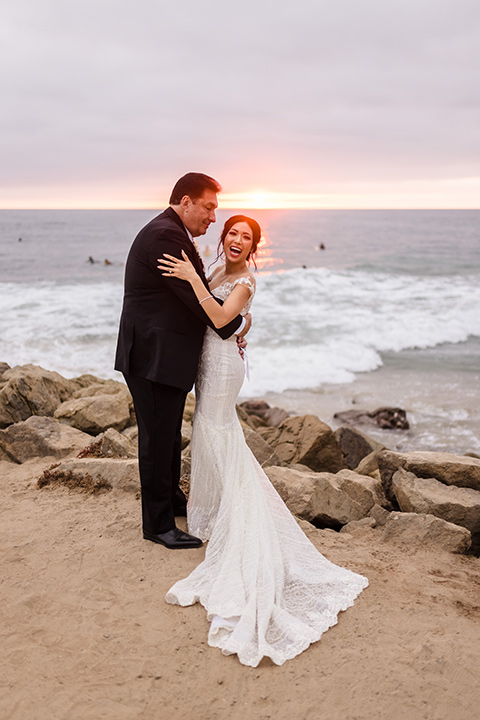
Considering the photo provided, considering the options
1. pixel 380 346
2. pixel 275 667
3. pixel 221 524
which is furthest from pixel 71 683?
pixel 380 346

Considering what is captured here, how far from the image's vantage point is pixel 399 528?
15.1 ft

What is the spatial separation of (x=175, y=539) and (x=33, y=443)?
2603 millimetres

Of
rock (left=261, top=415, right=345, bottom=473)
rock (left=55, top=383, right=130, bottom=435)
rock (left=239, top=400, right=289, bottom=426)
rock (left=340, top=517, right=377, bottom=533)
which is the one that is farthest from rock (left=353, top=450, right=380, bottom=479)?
rock (left=55, top=383, right=130, bottom=435)

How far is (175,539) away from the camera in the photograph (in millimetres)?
4195

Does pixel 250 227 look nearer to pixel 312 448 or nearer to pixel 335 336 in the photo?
pixel 312 448

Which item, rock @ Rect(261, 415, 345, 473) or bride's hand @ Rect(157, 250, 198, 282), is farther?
rock @ Rect(261, 415, 345, 473)

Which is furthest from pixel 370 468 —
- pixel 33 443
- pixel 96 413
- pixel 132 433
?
pixel 33 443

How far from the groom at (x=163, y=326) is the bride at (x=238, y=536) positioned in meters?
0.12

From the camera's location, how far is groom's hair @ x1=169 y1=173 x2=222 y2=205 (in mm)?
3844

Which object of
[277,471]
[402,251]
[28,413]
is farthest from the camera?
[402,251]

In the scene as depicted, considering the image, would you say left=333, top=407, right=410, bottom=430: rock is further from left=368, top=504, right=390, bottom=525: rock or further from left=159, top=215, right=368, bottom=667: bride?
Result: left=159, top=215, right=368, bottom=667: bride

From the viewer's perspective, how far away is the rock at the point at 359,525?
4750 millimetres

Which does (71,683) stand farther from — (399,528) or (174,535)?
(399,528)

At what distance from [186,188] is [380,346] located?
13423 mm
